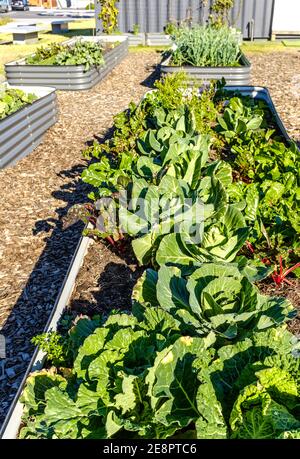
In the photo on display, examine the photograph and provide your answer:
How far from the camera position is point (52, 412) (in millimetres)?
2188

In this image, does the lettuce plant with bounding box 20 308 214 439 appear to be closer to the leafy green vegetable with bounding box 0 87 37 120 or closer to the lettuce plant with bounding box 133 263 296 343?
the lettuce plant with bounding box 133 263 296 343

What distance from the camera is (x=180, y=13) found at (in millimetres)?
18859

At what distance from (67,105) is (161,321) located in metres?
8.51

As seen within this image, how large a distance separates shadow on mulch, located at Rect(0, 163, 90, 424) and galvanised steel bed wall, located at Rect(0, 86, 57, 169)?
64.1 inches

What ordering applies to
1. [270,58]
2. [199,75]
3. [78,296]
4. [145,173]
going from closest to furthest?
[78,296], [145,173], [199,75], [270,58]

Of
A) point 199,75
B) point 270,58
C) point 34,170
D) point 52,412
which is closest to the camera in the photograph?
point 52,412

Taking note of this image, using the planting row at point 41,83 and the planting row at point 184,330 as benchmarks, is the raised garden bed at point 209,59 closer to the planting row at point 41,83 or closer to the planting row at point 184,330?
the planting row at point 41,83

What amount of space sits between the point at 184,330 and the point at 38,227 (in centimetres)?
326

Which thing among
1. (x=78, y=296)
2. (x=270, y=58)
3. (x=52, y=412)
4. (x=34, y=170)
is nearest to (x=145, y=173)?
(x=78, y=296)

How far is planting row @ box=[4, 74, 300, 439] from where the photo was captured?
2004 mm

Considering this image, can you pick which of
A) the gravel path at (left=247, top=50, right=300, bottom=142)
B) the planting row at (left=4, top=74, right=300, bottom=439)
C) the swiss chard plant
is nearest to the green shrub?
the gravel path at (left=247, top=50, right=300, bottom=142)

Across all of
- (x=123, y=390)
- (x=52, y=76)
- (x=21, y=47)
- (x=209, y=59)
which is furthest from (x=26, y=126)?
(x=21, y=47)
